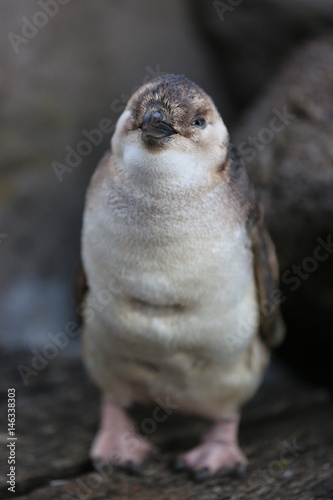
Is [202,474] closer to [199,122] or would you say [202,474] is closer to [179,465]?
[179,465]

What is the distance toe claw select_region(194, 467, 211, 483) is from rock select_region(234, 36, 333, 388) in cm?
145

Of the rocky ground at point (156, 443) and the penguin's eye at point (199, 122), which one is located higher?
the penguin's eye at point (199, 122)

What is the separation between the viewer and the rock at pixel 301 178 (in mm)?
4477

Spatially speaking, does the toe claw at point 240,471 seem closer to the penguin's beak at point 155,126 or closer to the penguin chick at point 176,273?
the penguin chick at point 176,273

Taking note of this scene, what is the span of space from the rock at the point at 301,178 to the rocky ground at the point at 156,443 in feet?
1.81

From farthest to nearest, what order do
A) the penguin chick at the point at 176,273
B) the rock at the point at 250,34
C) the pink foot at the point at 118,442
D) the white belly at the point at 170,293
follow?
the rock at the point at 250,34 → the pink foot at the point at 118,442 → the white belly at the point at 170,293 → the penguin chick at the point at 176,273

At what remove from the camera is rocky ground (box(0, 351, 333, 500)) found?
354cm

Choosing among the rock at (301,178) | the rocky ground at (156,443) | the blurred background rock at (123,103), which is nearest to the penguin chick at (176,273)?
the rocky ground at (156,443)

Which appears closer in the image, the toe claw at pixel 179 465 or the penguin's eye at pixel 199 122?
the penguin's eye at pixel 199 122

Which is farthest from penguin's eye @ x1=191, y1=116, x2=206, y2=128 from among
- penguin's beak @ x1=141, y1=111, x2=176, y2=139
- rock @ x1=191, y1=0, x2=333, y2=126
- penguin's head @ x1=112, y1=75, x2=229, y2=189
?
rock @ x1=191, y1=0, x2=333, y2=126

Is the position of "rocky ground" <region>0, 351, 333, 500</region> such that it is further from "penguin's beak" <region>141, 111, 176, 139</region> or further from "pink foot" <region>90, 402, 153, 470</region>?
"penguin's beak" <region>141, 111, 176, 139</region>

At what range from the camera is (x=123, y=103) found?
18.7 ft

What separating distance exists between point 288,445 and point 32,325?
2.18 meters

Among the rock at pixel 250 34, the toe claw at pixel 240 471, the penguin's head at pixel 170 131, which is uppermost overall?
the rock at pixel 250 34
